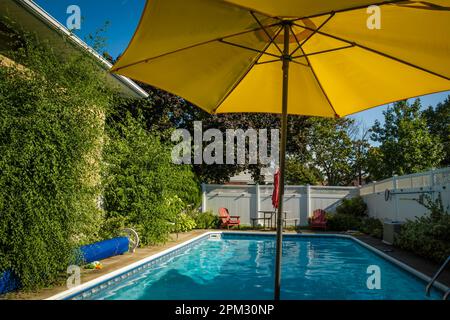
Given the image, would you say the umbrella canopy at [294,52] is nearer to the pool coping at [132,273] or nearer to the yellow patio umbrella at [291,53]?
the yellow patio umbrella at [291,53]

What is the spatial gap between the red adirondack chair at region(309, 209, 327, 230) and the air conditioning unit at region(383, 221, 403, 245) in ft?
12.9

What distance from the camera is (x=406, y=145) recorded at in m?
27.0

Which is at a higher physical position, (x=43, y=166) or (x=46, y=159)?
(x=46, y=159)

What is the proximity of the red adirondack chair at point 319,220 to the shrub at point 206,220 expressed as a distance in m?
3.80

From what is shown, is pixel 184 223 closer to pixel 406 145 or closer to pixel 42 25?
pixel 42 25

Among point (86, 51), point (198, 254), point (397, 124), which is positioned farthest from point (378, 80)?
point (397, 124)

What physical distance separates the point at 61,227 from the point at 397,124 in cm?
2804

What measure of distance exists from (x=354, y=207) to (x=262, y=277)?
9.16 m

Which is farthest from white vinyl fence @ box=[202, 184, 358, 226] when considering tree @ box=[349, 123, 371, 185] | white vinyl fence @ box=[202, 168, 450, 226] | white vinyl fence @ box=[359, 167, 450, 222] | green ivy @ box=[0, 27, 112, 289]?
tree @ box=[349, 123, 371, 185]

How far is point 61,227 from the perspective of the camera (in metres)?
5.22

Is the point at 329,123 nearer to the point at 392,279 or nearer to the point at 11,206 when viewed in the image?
the point at 392,279

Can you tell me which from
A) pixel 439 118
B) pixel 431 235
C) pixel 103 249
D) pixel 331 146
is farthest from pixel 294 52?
pixel 439 118

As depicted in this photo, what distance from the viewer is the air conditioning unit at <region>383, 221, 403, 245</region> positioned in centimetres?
Result: 998

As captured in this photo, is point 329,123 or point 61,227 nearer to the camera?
point 61,227
